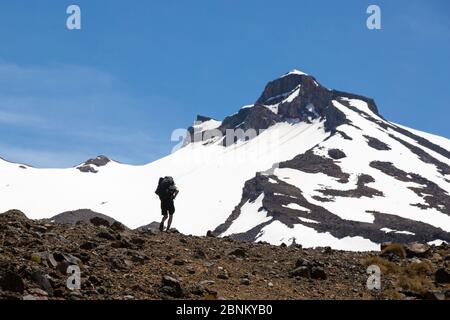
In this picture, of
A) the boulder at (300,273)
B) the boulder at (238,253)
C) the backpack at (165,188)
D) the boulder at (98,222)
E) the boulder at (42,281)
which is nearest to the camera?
the boulder at (42,281)

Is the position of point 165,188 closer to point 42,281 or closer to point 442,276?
point 442,276

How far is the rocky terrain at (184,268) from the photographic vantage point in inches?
596

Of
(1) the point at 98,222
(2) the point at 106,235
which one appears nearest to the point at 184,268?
(2) the point at 106,235

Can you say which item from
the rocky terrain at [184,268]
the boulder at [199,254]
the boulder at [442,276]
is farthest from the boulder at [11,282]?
the boulder at [442,276]

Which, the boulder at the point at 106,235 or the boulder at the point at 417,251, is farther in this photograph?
the boulder at the point at 417,251

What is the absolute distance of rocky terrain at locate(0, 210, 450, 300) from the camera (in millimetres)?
15141

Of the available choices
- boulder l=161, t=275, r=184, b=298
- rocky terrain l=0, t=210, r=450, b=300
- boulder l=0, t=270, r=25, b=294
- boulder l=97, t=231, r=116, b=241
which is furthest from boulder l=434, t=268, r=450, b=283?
boulder l=0, t=270, r=25, b=294

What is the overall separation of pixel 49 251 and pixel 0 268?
2509 millimetres

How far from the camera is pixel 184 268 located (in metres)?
18.5

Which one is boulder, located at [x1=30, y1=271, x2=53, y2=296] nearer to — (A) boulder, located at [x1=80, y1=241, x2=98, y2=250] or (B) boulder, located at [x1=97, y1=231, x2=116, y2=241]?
(A) boulder, located at [x1=80, y1=241, x2=98, y2=250]

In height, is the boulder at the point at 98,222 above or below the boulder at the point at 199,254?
above

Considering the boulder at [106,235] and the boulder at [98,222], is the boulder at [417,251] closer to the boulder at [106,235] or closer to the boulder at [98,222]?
the boulder at [106,235]

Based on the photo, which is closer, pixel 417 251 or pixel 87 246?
pixel 87 246
